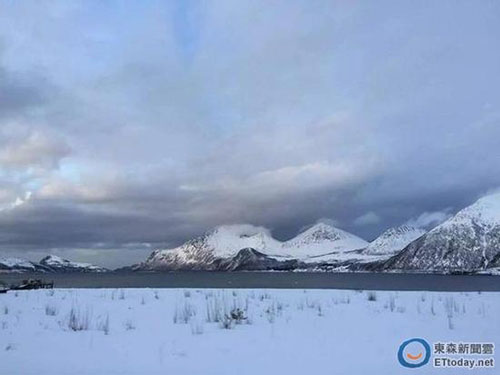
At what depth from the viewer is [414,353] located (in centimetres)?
A: 738

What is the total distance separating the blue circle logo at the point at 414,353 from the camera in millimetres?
6979

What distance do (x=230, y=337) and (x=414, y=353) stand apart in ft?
10.6

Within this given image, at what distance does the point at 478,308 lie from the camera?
45.4ft

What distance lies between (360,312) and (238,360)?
599 centimetres

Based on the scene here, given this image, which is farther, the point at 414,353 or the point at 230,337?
the point at 230,337

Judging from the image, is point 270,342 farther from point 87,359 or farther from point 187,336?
point 87,359

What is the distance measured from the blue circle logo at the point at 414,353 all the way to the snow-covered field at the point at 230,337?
0.13m

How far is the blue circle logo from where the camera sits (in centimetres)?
698

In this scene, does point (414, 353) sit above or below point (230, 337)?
below

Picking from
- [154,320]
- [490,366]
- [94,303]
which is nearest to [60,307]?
[94,303]

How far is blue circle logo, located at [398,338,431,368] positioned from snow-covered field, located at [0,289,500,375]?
132mm

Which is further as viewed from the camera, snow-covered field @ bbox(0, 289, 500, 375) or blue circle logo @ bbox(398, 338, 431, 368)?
blue circle logo @ bbox(398, 338, 431, 368)

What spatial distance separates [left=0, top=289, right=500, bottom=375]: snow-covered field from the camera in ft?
22.4

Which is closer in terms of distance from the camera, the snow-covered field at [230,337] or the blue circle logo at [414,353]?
the snow-covered field at [230,337]
